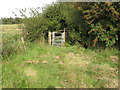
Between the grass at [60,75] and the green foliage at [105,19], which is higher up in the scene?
the green foliage at [105,19]

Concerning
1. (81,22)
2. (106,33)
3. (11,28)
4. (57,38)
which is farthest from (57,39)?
(11,28)

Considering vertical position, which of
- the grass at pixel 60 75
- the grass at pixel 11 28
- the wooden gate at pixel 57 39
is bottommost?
the grass at pixel 60 75

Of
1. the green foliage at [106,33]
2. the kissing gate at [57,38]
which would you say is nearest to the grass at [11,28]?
the kissing gate at [57,38]

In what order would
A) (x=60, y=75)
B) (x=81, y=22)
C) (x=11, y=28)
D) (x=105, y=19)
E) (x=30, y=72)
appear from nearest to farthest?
(x=60, y=75) < (x=30, y=72) < (x=105, y=19) < (x=81, y=22) < (x=11, y=28)

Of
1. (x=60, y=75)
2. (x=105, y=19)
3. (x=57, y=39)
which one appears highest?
(x=105, y=19)

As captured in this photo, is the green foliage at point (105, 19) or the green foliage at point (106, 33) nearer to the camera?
the green foliage at point (105, 19)

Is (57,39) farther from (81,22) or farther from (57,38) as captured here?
(81,22)

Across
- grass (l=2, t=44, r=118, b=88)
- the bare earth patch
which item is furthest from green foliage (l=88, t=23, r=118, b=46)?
the bare earth patch

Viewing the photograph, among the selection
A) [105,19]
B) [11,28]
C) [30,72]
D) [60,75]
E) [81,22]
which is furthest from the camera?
[11,28]

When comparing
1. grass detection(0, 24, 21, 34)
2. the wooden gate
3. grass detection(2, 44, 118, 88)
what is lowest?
grass detection(2, 44, 118, 88)

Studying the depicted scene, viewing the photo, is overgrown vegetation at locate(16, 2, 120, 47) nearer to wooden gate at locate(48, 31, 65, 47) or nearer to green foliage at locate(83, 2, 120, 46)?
green foliage at locate(83, 2, 120, 46)

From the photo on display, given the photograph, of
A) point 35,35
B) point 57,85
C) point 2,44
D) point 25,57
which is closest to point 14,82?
point 57,85

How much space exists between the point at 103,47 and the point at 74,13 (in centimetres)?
248

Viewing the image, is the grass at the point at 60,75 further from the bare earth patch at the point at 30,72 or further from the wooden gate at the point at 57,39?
the wooden gate at the point at 57,39
